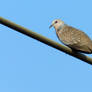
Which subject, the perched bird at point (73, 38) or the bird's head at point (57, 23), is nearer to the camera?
the perched bird at point (73, 38)

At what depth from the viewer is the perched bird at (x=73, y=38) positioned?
6.36m

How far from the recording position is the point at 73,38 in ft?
23.8

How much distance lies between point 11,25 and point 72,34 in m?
4.18

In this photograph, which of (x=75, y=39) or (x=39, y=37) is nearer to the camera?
(x=39, y=37)

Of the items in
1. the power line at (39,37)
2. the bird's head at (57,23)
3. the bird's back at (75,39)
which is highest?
the bird's head at (57,23)

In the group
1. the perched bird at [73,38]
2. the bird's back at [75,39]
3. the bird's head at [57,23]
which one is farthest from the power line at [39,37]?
the bird's head at [57,23]

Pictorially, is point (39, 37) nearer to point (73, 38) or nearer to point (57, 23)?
point (73, 38)

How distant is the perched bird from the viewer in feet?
20.9

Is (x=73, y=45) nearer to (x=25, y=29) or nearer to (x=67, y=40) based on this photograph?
(x=67, y=40)

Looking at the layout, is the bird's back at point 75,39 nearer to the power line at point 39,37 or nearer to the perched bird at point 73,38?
the perched bird at point 73,38

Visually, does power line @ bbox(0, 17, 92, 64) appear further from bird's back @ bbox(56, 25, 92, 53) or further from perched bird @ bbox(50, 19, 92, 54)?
bird's back @ bbox(56, 25, 92, 53)

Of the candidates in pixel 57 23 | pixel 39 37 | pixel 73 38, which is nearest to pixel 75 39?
pixel 73 38

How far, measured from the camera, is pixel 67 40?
7.32 metres

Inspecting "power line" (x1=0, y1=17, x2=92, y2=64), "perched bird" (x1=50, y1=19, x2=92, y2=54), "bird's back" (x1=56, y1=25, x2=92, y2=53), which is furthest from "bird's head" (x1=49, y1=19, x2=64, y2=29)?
"power line" (x1=0, y1=17, x2=92, y2=64)
